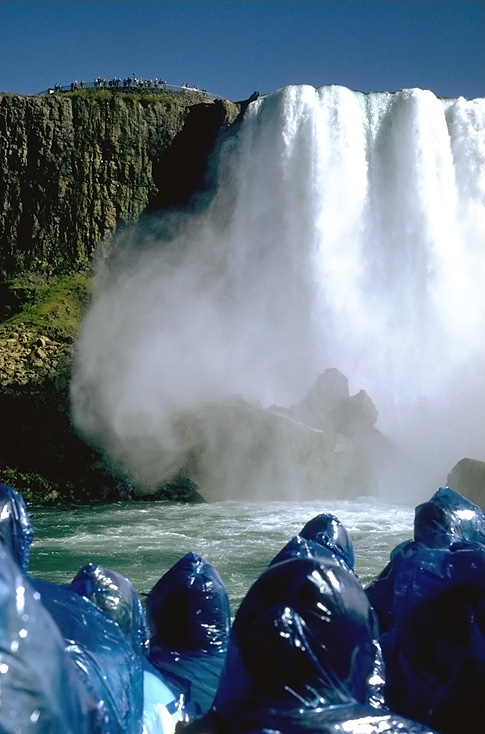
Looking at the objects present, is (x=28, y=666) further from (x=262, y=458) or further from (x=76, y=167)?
(x=76, y=167)

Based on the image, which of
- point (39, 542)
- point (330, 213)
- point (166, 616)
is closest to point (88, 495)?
point (39, 542)

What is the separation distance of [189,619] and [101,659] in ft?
6.61

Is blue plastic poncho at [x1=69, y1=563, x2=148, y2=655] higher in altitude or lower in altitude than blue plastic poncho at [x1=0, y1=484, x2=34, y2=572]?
lower

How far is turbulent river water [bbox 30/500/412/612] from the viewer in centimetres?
1127

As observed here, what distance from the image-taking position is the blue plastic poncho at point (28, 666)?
1.46 metres

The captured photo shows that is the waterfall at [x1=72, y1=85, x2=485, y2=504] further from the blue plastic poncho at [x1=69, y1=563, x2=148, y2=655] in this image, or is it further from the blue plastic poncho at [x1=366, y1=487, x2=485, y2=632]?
the blue plastic poncho at [x1=69, y1=563, x2=148, y2=655]

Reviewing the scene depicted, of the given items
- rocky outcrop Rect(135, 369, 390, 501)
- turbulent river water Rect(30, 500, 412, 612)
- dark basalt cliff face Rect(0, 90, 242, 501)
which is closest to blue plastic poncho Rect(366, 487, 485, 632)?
turbulent river water Rect(30, 500, 412, 612)

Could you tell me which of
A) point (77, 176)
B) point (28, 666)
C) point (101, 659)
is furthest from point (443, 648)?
point (77, 176)

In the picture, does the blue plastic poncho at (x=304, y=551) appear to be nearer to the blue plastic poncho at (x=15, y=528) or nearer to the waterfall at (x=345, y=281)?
the blue plastic poncho at (x=15, y=528)

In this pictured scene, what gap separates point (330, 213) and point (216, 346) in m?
6.93

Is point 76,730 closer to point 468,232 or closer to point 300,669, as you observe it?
point 300,669

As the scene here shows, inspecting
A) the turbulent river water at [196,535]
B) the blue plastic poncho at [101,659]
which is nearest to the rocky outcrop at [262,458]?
the turbulent river water at [196,535]

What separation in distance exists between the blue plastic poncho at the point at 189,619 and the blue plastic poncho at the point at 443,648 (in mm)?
1445

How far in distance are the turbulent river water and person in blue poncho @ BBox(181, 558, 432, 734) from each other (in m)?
6.35
